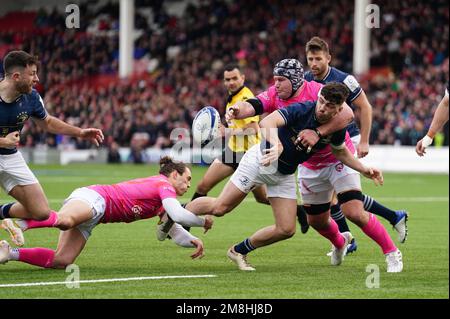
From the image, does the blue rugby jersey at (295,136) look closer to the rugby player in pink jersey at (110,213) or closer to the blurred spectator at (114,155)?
the rugby player in pink jersey at (110,213)

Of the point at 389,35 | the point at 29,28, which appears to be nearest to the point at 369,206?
the point at 389,35

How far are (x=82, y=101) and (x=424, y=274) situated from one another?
1219 inches

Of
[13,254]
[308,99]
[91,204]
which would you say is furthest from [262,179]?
[13,254]

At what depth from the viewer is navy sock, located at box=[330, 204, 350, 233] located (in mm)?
12047

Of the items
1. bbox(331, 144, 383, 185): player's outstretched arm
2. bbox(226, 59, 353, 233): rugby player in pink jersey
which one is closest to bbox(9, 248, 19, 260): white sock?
bbox(226, 59, 353, 233): rugby player in pink jersey

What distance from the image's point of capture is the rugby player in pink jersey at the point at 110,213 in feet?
31.5

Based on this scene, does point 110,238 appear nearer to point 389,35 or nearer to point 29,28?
point 389,35

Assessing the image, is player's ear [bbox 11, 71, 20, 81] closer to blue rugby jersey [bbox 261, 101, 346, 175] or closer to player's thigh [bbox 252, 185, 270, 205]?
blue rugby jersey [bbox 261, 101, 346, 175]

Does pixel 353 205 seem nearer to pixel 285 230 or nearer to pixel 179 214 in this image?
pixel 285 230

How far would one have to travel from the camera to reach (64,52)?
40781 millimetres

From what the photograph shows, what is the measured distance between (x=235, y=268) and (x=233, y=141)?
402cm

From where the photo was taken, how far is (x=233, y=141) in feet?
46.3

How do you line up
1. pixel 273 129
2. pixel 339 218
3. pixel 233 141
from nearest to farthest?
pixel 273 129 → pixel 339 218 → pixel 233 141
